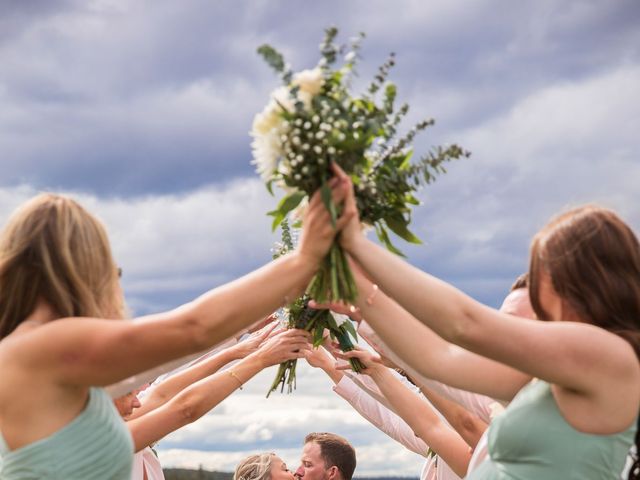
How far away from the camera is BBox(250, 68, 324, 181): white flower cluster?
4.38 metres

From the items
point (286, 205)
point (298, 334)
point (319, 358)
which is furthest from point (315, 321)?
point (286, 205)

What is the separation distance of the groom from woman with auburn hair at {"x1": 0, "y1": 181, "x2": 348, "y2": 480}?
5.50 meters

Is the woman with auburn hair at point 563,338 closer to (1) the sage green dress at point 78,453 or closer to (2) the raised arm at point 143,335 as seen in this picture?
(2) the raised arm at point 143,335

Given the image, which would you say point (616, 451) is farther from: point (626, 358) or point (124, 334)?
point (124, 334)

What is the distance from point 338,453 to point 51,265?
613cm

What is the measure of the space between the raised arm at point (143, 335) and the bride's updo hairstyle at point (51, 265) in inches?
6.9

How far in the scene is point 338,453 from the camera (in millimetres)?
9398

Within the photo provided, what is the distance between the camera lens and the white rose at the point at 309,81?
4.38 m

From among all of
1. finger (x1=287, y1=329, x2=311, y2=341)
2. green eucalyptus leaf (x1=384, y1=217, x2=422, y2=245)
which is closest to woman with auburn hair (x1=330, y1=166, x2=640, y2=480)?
green eucalyptus leaf (x1=384, y1=217, x2=422, y2=245)

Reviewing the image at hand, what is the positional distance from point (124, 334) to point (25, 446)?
734mm

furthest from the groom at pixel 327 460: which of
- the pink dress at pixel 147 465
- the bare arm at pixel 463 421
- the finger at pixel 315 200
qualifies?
the finger at pixel 315 200

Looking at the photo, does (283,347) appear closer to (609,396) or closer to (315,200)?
(315,200)

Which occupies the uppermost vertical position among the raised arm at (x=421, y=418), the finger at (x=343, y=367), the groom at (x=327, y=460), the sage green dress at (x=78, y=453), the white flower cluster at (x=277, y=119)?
the white flower cluster at (x=277, y=119)

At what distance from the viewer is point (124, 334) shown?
12.5 feet
